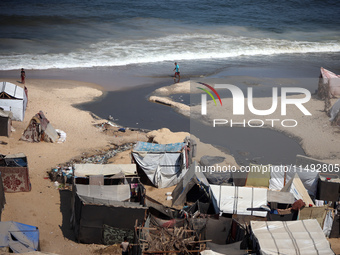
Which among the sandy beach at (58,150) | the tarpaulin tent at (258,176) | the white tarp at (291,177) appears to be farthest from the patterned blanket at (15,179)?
the white tarp at (291,177)

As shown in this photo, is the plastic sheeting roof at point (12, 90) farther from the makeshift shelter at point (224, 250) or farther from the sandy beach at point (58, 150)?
the makeshift shelter at point (224, 250)

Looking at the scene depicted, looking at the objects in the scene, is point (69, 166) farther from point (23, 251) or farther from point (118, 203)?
point (23, 251)

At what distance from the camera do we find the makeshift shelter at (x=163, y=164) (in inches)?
590

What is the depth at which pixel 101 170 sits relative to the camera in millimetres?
13789

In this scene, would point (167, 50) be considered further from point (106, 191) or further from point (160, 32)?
point (106, 191)

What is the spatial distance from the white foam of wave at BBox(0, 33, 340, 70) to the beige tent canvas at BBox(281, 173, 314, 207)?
2088 centimetres

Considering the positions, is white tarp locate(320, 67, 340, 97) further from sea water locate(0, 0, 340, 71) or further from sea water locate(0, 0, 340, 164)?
sea water locate(0, 0, 340, 71)

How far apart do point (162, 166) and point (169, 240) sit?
4836 millimetres

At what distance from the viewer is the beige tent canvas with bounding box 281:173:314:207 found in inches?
503

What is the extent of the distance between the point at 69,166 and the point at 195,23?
34799mm

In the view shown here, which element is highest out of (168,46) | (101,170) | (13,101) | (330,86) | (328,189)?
(168,46)

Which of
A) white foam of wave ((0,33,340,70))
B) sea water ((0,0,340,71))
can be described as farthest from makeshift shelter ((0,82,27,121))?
sea water ((0,0,340,71))

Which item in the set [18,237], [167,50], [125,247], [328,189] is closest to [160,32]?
[167,50]

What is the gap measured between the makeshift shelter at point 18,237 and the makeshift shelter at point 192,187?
484 centimetres
